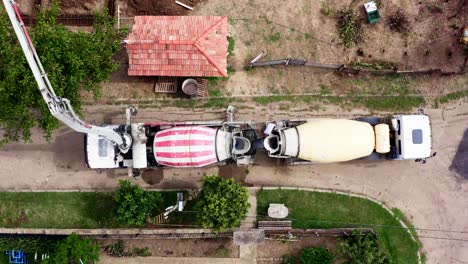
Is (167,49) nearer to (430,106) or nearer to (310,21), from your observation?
(310,21)

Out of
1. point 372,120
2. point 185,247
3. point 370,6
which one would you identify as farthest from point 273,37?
point 185,247

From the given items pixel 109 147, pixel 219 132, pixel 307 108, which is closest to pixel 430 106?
pixel 307 108

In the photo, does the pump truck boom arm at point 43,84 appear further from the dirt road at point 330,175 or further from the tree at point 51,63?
the dirt road at point 330,175

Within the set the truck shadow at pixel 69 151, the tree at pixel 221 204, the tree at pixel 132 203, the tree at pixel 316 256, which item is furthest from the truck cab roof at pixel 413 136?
the truck shadow at pixel 69 151

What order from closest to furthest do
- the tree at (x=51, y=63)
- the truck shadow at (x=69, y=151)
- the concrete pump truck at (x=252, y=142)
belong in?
1. the tree at (x=51, y=63)
2. the concrete pump truck at (x=252, y=142)
3. the truck shadow at (x=69, y=151)

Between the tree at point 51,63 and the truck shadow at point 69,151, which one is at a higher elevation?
the tree at point 51,63

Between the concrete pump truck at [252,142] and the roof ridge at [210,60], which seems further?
the roof ridge at [210,60]

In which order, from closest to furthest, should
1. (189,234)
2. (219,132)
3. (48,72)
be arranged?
(48,72), (219,132), (189,234)
